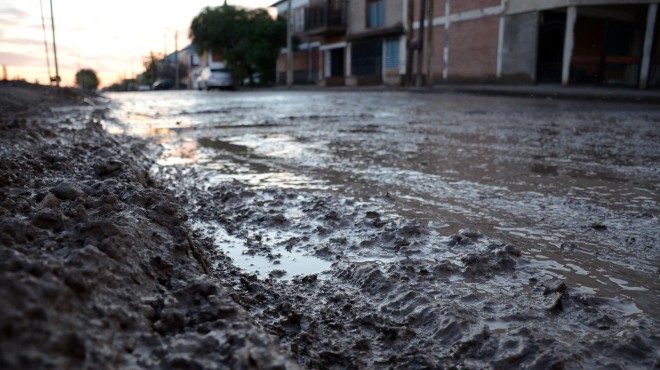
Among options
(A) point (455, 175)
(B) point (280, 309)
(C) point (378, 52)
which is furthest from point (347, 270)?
(C) point (378, 52)

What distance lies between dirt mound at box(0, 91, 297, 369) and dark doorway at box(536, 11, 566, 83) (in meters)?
17.0

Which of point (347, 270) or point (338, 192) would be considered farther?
point (338, 192)

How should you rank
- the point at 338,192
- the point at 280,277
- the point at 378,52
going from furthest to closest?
the point at 378,52 < the point at 338,192 < the point at 280,277

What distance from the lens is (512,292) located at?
1675 mm

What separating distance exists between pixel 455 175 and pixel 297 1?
34020 millimetres

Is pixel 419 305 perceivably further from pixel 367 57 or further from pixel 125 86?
pixel 125 86

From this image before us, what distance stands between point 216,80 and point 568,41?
69.3ft

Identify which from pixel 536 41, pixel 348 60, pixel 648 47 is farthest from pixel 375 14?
pixel 648 47

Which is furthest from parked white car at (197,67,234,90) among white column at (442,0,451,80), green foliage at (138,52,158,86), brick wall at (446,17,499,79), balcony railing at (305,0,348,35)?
green foliage at (138,52,158,86)

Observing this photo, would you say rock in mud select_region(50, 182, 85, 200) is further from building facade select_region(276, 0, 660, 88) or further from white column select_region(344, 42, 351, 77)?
white column select_region(344, 42, 351, 77)

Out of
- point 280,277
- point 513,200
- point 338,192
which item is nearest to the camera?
point 280,277

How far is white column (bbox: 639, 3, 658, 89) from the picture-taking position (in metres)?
14.5

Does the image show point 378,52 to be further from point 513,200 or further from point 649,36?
point 513,200

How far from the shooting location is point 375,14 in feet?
86.7
